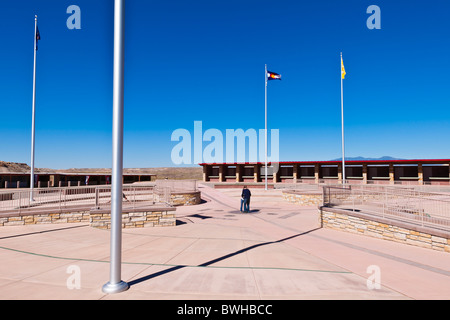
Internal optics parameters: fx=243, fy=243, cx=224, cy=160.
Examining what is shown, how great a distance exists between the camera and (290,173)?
144ft

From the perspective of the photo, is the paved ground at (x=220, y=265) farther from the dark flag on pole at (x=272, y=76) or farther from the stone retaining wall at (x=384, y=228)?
the dark flag on pole at (x=272, y=76)

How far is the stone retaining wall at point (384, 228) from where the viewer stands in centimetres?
729

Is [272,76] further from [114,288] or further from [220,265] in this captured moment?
[114,288]

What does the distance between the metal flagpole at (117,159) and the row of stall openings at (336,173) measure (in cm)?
3362

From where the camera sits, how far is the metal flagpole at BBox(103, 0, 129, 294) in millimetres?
4156

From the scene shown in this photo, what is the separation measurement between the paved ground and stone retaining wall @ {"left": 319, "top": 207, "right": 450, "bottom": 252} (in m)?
0.33

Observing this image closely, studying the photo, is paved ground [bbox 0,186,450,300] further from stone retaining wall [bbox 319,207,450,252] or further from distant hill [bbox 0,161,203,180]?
distant hill [bbox 0,161,203,180]

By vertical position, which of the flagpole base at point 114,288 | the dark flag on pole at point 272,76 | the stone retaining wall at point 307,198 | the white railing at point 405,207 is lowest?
the stone retaining wall at point 307,198

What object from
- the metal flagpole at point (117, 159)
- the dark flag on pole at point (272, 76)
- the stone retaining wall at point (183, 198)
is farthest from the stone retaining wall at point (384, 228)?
the dark flag on pole at point (272, 76)

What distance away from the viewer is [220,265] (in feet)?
18.5

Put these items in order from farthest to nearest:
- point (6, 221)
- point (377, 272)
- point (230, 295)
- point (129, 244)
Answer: point (6, 221) < point (129, 244) < point (377, 272) < point (230, 295)
